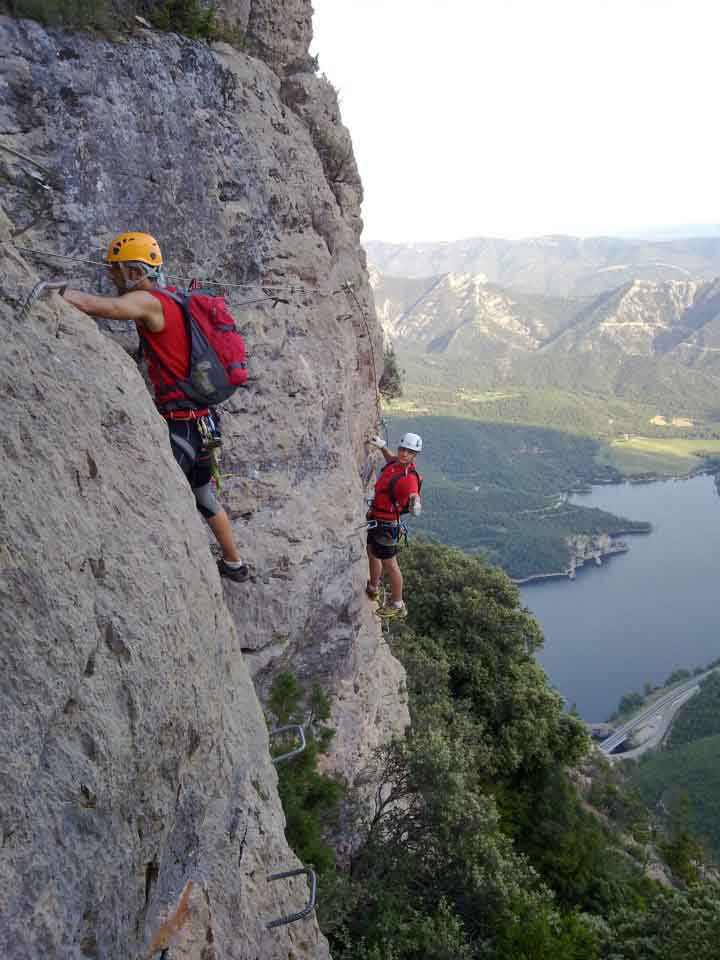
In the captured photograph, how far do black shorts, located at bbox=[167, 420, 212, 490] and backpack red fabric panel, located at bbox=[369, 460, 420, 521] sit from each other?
386 centimetres

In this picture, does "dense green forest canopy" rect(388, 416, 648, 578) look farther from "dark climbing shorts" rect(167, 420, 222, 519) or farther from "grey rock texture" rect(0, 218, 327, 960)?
"grey rock texture" rect(0, 218, 327, 960)

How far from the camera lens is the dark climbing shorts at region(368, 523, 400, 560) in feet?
29.8

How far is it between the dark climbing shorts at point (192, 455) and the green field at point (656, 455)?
173 meters

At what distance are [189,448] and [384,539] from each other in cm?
467

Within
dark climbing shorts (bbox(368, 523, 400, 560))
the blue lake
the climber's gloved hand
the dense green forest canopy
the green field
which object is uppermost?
the climber's gloved hand

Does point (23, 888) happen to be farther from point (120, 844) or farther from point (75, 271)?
point (75, 271)

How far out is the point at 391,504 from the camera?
880 cm

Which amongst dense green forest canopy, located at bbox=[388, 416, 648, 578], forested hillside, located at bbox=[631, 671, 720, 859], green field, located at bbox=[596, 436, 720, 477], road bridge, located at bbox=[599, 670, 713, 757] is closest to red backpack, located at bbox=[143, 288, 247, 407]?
forested hillside, located at bbox=[631, 671, 720, 859]

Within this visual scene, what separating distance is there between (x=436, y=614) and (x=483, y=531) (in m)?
112

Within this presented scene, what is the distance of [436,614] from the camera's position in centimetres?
1925

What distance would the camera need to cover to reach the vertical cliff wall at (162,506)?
2.80 meters

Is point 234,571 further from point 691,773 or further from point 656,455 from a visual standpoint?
point 656,455

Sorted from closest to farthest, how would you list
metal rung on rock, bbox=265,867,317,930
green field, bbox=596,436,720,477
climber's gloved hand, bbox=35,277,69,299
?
climber's gloved hand, bbox=35,277,69,299
metal rung on rock, bbox=265,867,317,930
green field, bbox=596,436,720,477

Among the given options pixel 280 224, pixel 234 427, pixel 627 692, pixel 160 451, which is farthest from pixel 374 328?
pixel 627 692
